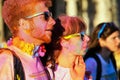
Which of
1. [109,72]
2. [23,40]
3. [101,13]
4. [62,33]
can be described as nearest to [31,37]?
[23,40]

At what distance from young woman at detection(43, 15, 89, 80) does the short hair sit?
0.61 metres

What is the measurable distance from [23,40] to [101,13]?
29351mm

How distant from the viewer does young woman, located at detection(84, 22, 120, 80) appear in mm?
5264

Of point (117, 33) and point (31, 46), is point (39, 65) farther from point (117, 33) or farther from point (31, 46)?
point (117, 33)

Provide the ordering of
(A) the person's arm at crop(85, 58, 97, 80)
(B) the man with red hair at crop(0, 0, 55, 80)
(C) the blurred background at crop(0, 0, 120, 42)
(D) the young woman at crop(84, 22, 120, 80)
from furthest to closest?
(C) the blurred background at crop(0, 0, 120, 42), (D) the young woman at crop(84, 22, 120, 80), (A) the person's arm at crop(85, 58, 97, 80), (B) the man with red hair at crop(0, 0, 55, 80)

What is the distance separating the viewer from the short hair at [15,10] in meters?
3.68

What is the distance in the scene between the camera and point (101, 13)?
108 feet

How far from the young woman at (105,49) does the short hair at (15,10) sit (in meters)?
1.61

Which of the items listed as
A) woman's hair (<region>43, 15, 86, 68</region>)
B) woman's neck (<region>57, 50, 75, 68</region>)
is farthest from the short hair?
woman's neck (<region>57, 50, 75, 68</region>)

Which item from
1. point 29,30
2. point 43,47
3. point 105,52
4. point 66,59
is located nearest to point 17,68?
point 29,30

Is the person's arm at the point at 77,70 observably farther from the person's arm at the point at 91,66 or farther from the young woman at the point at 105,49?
the young woman at the point at 105,49

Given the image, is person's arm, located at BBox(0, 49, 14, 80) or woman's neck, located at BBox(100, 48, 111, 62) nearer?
person's arm, located at BBox(0, 49, 14, 80)

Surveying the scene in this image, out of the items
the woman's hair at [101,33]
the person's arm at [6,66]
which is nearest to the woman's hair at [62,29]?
the person's arm at [6,66]

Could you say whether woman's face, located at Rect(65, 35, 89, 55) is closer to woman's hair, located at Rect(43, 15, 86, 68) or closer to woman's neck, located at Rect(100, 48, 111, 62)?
woman's hair, located at Rect(43, 15, 86, 68)
